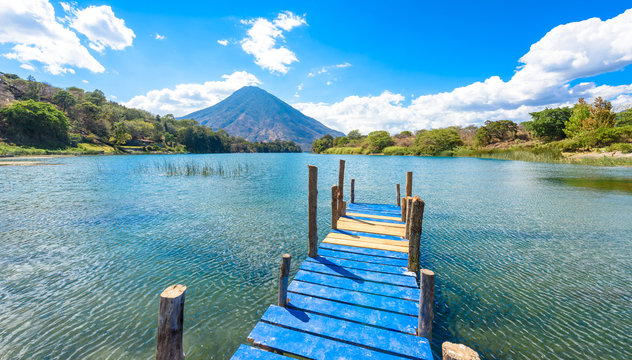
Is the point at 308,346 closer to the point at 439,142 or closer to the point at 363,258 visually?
the point at 363,258

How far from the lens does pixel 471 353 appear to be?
2.45 m

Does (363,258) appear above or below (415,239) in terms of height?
below

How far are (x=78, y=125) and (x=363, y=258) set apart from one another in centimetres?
12766

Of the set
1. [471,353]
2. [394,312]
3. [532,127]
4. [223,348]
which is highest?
[532,127]

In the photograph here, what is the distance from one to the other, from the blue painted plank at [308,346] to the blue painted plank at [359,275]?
87.2 inches

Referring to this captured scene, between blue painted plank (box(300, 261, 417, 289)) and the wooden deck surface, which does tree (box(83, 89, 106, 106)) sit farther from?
the wooden deck surface

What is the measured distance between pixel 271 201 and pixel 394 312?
46.9 ft

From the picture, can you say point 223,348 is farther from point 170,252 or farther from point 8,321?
point 170,252

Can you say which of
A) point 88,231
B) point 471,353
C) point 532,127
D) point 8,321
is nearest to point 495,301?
point 471,353

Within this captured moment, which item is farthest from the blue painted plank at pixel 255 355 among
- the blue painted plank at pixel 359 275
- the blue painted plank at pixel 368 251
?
the blue painted plank at pixel 368 251

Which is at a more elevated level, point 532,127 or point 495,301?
point 532,127

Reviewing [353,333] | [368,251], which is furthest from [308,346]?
[368,251]

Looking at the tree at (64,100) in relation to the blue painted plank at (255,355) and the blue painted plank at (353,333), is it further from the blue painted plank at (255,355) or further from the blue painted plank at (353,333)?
the blue painted plank at (255,355)

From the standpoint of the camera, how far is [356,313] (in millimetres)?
4934
